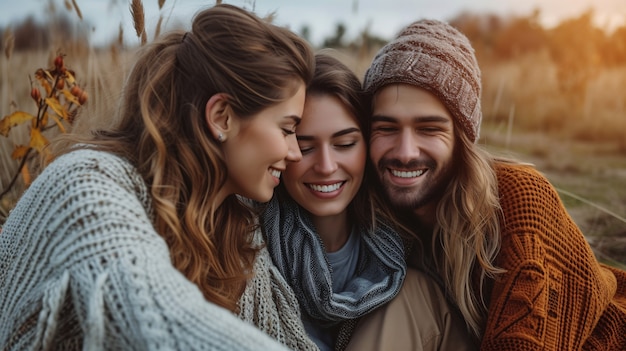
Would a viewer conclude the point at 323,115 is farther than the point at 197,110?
Yes

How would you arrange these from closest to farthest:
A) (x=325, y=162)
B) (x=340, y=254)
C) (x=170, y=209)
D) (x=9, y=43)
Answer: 1. (x=170, y=209)
2. (x=325, y=162)
3. (x=340, y=254)
4. (x=9, y=43)

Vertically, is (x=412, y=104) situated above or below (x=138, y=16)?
below

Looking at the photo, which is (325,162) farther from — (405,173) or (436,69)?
(436,69)

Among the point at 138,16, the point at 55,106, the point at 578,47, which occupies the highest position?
the point at 138,16

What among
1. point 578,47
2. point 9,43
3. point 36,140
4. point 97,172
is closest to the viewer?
point 97,172

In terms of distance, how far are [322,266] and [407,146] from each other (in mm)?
640

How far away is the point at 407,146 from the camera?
258 cm

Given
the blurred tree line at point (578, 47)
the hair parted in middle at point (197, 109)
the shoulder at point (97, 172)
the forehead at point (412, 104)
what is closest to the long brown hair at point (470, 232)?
the forehead at point (412, 104)

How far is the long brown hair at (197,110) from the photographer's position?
200 cm

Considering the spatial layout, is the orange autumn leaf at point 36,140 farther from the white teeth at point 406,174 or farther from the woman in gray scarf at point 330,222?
the white teeth at point 406,174

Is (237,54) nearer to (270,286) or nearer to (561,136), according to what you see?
(270,286)

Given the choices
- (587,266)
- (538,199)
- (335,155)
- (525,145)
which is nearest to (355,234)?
(335,155)

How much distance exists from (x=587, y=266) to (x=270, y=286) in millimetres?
1357

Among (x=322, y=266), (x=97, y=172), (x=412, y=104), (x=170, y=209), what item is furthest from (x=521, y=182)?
(x=97, y=172)
